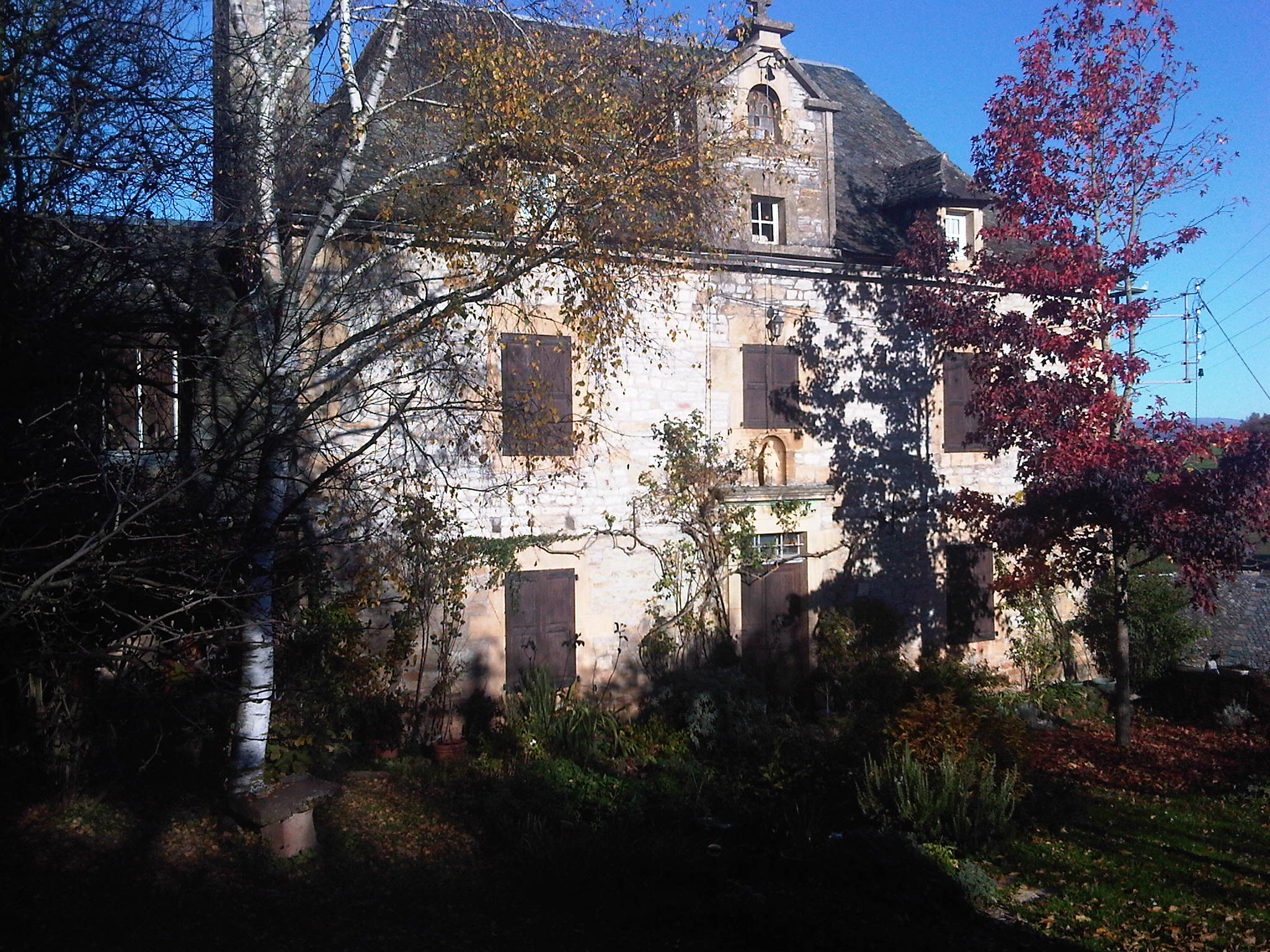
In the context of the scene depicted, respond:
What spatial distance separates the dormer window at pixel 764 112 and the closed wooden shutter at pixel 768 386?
2904mm

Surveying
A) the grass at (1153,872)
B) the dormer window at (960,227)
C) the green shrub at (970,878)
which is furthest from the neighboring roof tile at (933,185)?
the green shrub at (970,878)

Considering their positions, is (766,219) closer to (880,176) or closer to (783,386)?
(783,386)

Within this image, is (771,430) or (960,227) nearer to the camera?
(771,430)

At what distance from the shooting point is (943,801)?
805 centimetres

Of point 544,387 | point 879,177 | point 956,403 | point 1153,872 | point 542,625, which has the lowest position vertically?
point 1153,872

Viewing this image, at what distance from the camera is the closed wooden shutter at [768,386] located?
12.7m

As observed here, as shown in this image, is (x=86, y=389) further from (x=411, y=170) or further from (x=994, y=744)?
(x=994, y=744)

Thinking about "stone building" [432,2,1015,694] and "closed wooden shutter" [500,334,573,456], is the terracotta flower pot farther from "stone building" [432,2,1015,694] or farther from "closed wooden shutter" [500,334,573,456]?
"closed wooden shutter" [500,334,573,456]

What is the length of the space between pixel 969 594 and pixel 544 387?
25.7 feet

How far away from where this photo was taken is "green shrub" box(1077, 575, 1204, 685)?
46.0 feet

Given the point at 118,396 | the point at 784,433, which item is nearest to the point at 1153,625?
the point at 784,433

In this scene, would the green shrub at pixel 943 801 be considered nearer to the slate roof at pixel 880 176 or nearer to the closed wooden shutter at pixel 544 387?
the closed wooden shutter at pixel 544 387

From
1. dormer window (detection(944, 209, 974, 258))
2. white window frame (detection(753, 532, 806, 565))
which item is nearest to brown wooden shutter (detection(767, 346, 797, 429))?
white window frame (detection(753, 532, 806, 565))

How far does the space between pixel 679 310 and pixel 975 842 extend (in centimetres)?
714
